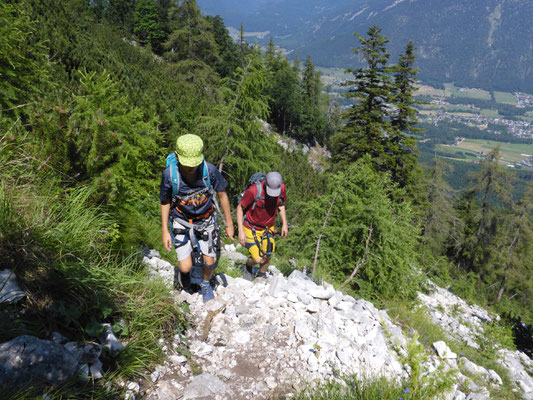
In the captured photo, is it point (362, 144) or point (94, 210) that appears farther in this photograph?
point (362, 144)

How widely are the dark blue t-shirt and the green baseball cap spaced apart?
25 centimetres

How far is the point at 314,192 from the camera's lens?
22703 millimetres

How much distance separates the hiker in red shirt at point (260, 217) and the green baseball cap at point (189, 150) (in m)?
1.47

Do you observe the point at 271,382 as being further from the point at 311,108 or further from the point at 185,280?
the point at 311,108

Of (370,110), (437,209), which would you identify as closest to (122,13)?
(370,110)

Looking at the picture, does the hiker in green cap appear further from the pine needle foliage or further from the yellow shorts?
the pine needle foliage

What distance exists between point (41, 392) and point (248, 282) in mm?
3031

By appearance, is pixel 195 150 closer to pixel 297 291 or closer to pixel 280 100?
pixel 297 291

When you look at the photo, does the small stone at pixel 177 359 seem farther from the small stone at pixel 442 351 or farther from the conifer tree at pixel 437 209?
the conifer tree at pixel 437 209

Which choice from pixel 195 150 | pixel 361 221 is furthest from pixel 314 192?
pixel 195 150

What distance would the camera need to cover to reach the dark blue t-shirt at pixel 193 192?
3.38 metres

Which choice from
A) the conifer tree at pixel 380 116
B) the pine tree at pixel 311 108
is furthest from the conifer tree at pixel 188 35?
the pine tree at pixel 311 108

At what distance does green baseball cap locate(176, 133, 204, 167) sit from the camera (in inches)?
124

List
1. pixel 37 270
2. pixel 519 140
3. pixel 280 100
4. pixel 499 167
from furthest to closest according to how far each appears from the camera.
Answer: pixel 519 140 < pixel 280 100 < pixel 499 167 < pixel 37 270
